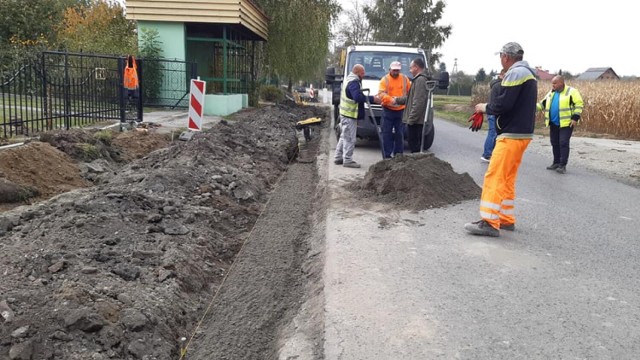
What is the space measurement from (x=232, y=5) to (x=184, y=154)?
10.8m

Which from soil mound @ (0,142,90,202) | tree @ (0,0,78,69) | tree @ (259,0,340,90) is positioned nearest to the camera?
soil mound @ (0,142,90,202)

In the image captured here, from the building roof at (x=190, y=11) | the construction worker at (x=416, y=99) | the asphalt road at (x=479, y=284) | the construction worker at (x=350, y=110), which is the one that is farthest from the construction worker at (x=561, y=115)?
the building roof at (x=190, y=11)

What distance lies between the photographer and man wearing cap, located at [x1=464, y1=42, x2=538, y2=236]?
5367mm

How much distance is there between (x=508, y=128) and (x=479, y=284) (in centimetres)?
200

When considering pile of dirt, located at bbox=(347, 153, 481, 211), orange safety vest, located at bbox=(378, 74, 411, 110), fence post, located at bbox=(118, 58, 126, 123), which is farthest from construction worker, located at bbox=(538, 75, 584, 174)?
fence post, located at bbox=(118, 58, 126, 123)

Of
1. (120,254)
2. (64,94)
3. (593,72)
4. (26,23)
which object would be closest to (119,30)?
(26,23)

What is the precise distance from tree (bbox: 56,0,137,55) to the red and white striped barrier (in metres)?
8.00

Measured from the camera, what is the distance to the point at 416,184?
6.98 metres

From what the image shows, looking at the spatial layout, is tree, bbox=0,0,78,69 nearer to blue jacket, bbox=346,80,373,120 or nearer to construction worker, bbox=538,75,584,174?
blue jacket, bbox=346,80,373,120

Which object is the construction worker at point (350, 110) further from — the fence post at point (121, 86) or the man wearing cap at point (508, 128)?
the fence post at point (121, 86)

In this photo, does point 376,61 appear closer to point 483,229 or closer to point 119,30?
point 483,229

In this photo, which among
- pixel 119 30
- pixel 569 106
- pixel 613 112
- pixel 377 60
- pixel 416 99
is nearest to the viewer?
pixel 416 99

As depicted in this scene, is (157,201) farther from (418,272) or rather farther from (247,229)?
(418,272)

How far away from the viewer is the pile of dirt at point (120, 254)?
10.6 feet
